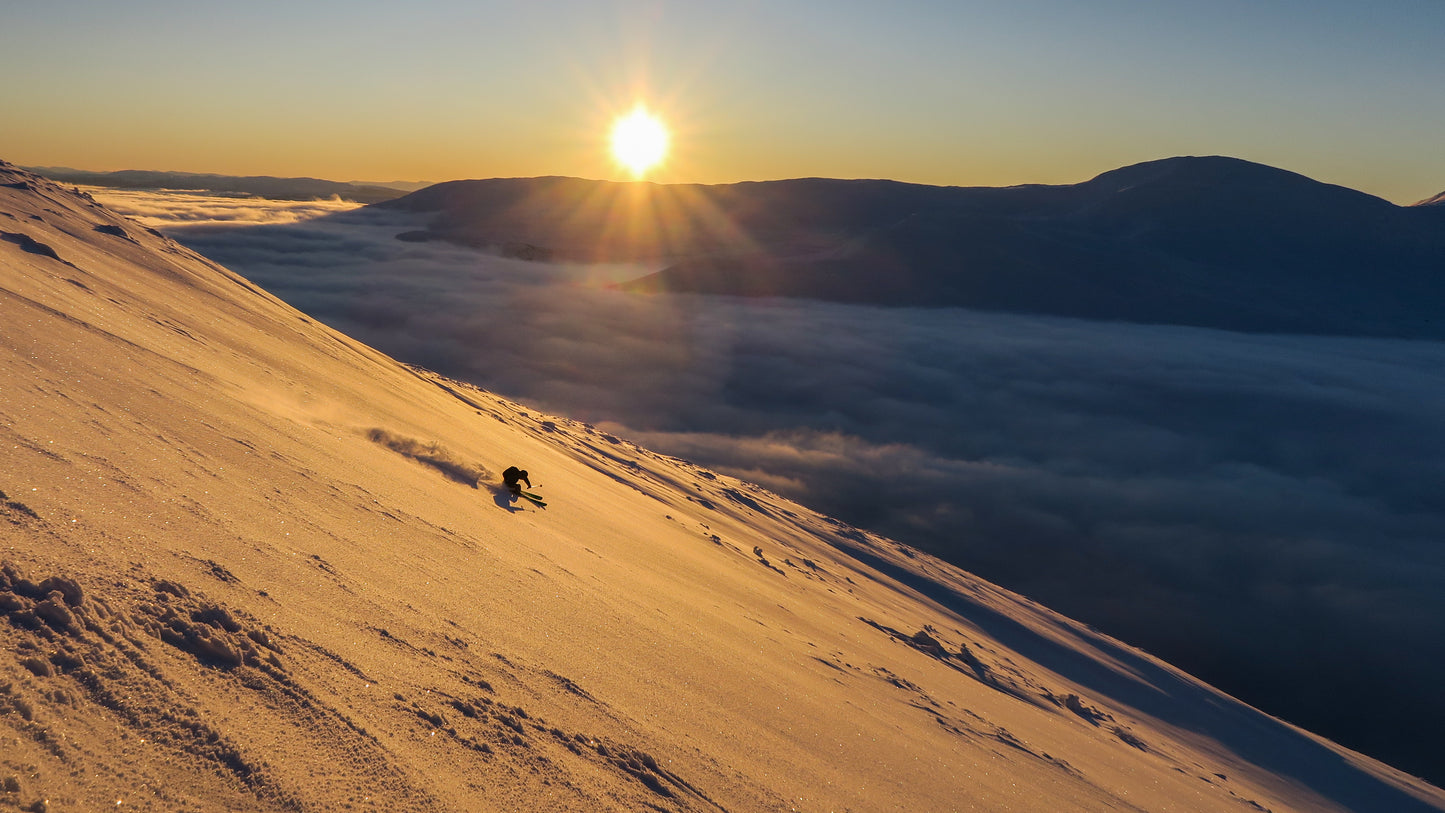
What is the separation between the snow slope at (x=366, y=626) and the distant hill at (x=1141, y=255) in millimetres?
72154

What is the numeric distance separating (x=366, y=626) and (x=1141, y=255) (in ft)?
271

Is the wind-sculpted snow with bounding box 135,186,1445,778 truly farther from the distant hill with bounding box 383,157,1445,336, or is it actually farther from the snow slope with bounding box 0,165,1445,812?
the snow slope with bounding box 0,165,1445,812

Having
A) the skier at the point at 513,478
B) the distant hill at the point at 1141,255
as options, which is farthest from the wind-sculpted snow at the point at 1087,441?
the skier at the point at 513,478

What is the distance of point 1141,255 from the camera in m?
74.4

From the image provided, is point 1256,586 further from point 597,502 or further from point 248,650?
point 248,650

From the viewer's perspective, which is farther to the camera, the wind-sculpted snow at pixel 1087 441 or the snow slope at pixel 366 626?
the wind-sculpted snow at pixel 1087 441

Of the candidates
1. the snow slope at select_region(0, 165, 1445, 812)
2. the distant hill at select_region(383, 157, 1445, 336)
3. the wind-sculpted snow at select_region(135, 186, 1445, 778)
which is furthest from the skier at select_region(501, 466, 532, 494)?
the distant hill at select_region(383, 157, 1445, 336)

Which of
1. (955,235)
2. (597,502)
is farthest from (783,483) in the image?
(597,502)

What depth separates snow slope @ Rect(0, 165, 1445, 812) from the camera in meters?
1.47

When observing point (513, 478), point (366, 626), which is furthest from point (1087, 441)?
point (366, 626)

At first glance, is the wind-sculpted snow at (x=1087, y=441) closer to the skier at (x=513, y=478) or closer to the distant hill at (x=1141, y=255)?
the distant hill at (x=1141, y=255)

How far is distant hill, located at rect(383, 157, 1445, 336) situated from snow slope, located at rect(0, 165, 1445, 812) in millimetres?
72154

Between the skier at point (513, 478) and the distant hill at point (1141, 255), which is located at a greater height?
the distant hill at point (1141, 255)

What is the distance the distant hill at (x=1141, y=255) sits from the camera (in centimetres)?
7106
